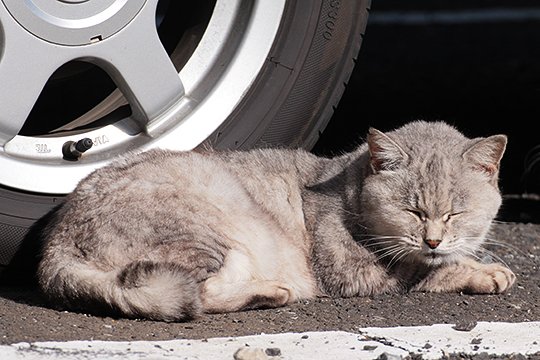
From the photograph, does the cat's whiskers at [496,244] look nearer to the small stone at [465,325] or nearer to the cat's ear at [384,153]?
the cat's ear at [384,153]

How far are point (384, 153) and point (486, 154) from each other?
0.39 meters

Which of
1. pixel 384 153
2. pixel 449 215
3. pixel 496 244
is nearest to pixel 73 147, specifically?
pixel 384 153

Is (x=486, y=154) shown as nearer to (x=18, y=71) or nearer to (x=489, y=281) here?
(x=489, y=281)

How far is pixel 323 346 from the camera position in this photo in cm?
331

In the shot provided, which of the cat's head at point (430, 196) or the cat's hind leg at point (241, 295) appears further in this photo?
the cat's head at point (430, 196)

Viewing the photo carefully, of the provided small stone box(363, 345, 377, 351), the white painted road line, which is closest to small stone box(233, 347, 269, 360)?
the white painted road line

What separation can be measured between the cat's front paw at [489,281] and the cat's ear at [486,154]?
0.39m

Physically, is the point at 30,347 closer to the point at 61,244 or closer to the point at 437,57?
the point at 61,244

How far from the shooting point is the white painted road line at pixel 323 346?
10.4ft

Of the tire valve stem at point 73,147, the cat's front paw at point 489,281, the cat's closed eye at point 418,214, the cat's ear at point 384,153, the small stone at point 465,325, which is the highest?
the cat's ear at point 384,153

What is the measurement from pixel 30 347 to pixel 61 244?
60cm

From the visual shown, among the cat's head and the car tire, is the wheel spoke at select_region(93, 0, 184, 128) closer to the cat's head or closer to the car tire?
the car tire

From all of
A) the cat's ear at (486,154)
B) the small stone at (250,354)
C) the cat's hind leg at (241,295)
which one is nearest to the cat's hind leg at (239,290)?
the cat's hind leg at (241,295)

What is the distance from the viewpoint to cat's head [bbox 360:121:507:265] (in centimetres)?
402
